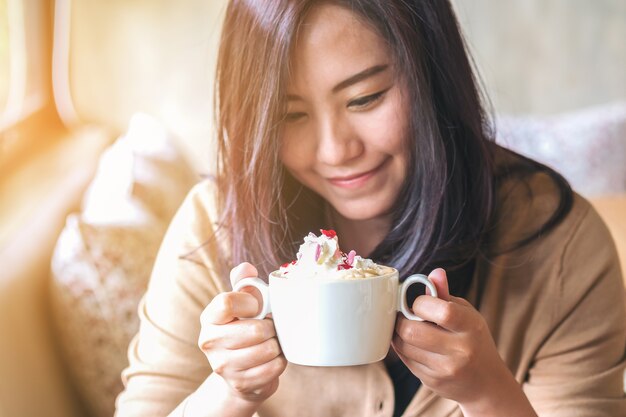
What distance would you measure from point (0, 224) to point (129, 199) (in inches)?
6.1

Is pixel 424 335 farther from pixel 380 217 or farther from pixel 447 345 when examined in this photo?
pixel 380 217

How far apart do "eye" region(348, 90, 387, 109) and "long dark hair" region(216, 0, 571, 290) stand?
25mm

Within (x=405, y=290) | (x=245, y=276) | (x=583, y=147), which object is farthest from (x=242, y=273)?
(x=583, y=147)

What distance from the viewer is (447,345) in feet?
1.66

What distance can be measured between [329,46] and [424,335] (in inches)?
9.8

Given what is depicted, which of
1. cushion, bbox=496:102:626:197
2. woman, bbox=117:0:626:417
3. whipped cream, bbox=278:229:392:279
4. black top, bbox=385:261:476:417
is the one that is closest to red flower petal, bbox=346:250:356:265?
whipped cream, bbox=278:229:392:279

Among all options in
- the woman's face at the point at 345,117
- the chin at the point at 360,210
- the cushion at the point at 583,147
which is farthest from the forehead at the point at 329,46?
the cushion at the point at 583,147

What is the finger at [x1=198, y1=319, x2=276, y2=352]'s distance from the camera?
0.49 m

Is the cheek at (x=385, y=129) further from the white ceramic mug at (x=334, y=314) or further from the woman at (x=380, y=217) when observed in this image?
the white ceramic mug at (x=334, y=314)

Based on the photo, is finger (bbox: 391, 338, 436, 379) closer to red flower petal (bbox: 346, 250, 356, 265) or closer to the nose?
red flower petal (bbox: 346, 250, 356, 265)

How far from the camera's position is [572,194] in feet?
2.39

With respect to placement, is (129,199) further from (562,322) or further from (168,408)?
(562,322)

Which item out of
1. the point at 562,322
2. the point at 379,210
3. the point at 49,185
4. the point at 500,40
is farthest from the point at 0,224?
the point at 500,40

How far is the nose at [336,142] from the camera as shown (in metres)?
0.62
